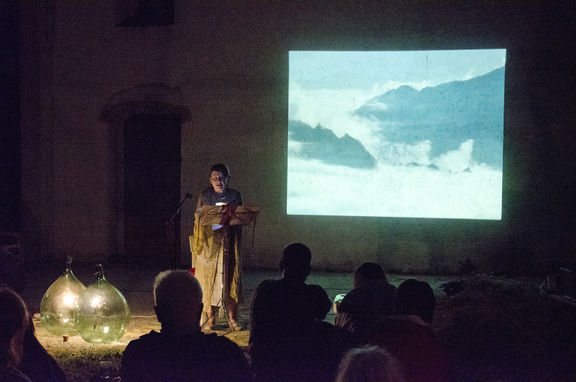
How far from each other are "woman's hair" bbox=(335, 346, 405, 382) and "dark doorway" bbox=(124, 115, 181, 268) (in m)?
8.94

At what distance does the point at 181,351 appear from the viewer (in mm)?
2531

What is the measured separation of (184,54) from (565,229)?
6.70m

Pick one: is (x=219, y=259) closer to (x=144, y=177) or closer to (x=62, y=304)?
(x=62, y=304)

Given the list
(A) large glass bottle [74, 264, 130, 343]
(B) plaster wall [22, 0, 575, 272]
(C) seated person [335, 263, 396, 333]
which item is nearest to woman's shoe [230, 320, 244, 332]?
(A) large glass bottle [74, 264, 130, 343]

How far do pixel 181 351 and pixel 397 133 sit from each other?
7866mm

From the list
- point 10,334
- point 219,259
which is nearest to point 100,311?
point 219,259

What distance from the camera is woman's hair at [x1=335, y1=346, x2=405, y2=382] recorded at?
1.96 metres

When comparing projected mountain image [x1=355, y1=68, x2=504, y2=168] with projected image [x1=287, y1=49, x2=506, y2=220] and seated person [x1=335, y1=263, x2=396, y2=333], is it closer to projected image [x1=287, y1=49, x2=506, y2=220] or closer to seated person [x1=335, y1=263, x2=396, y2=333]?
projected image [x1=287, y1=49, x2=506, y2=220]

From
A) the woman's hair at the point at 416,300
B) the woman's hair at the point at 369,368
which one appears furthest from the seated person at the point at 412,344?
the woman's hair at the point at 369,368

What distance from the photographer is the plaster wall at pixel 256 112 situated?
982 cm

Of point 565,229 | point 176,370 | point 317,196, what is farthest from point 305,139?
point 176,370

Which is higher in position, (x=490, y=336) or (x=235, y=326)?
(x=490, y=336)

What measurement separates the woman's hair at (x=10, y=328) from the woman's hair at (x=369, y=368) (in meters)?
1.26

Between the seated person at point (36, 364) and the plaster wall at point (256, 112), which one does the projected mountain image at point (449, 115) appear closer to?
the plaster wall at point (256, 112)
